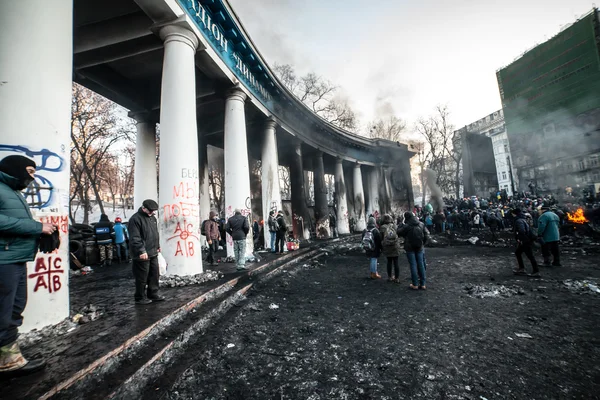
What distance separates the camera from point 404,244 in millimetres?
5980

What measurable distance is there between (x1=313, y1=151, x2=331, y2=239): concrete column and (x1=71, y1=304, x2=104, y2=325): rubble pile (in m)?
14.9

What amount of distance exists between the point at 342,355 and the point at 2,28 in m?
5.62

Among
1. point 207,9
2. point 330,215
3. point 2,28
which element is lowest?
point 330,215

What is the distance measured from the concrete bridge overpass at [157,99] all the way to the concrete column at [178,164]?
0.08 ft

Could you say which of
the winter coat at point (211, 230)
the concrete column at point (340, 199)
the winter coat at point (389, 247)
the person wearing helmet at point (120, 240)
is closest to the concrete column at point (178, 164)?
the winter coat at point (211, 230)

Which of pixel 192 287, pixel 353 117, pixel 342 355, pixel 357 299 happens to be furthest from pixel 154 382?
pixel 353 117

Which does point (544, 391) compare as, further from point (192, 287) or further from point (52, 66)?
point (52, 66)

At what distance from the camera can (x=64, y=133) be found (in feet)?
11.2

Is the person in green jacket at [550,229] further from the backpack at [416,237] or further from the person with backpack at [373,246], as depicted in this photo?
the person with backpack at [373,246]

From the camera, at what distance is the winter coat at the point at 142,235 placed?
13.4 ft

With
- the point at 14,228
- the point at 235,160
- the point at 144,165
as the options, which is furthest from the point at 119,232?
the point at 14,228

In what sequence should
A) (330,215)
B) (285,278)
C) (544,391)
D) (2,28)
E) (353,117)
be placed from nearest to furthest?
(544,391)
(2,28)
(285,278)
(330,215)
(353,117)

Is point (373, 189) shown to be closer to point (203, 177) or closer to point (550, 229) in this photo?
point (203, 177)

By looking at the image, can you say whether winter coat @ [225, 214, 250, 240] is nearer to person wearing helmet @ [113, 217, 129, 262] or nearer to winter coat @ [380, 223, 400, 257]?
winter coat @ [380, 223, 400, 257]
